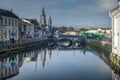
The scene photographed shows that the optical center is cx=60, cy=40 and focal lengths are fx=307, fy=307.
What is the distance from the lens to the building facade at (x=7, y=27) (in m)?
52.7

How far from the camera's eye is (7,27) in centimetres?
5525

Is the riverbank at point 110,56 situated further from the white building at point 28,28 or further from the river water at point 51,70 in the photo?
the white building at point 28,28

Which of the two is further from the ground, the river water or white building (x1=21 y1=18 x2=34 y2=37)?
white building (x1=21 y1=18 x2=34 y2=37)

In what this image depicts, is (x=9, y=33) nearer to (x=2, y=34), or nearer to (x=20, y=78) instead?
(x=2, y=34)

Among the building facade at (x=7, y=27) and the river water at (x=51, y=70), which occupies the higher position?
the building facade at (x=7, y=27)

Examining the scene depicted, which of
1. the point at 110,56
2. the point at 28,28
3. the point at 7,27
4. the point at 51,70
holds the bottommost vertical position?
the point at 51,70

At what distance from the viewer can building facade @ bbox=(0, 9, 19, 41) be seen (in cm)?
5270

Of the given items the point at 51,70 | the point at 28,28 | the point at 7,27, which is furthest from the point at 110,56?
the point at 28,28

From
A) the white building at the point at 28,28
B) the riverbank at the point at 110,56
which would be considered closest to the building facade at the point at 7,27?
the riverbank at the point at 110,56

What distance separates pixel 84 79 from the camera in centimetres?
2528

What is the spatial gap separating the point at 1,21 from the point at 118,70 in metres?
31.2

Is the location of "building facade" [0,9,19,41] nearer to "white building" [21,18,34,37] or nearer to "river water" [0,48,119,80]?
"river water" [0,48,119,80]

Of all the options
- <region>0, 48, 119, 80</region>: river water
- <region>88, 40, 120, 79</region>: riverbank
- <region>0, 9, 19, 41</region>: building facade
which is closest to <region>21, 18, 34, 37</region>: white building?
<region>0, 9, 19, 41</region>: building facade

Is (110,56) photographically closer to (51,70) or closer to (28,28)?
(51,70)
